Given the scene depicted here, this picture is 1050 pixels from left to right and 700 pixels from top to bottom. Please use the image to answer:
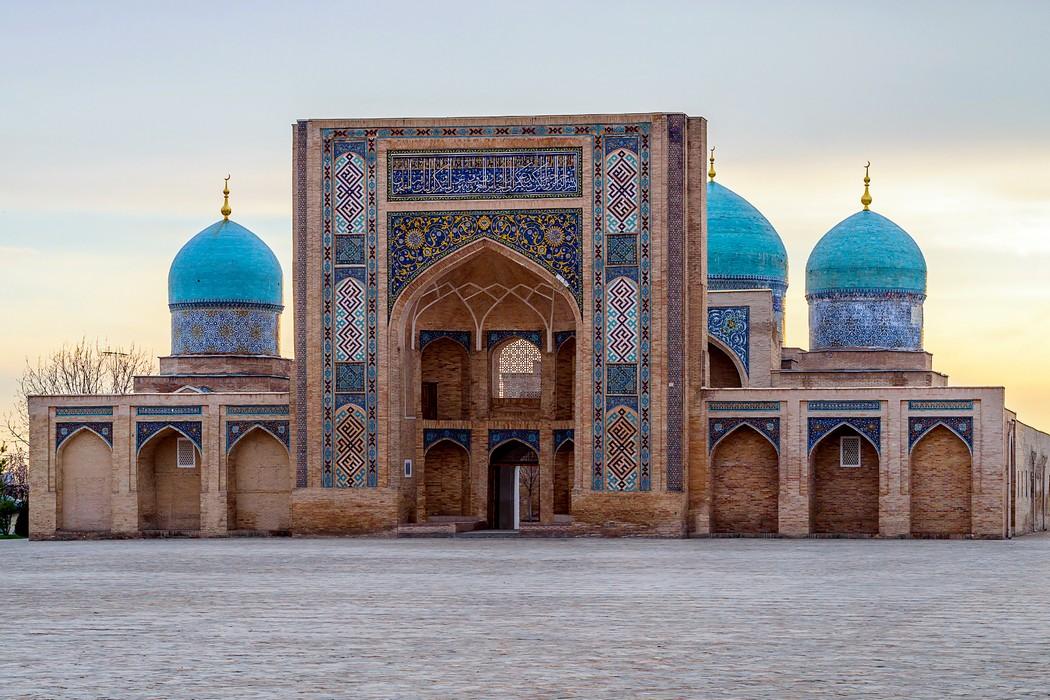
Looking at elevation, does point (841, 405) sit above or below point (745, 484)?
above

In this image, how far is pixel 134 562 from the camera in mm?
15461

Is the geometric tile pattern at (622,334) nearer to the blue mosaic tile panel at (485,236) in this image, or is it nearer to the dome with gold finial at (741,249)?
the blue mosaic tile panel at (485,236)

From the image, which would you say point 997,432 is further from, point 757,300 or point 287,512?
point 287,512

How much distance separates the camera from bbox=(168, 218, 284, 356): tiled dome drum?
28562 millimetres

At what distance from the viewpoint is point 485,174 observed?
2086 cm

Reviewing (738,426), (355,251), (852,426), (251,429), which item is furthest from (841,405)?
(251,429)

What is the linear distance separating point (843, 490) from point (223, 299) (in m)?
12.0

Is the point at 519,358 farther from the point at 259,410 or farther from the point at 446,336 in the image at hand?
the point at 259,410

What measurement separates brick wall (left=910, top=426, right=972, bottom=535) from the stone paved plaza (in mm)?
4679

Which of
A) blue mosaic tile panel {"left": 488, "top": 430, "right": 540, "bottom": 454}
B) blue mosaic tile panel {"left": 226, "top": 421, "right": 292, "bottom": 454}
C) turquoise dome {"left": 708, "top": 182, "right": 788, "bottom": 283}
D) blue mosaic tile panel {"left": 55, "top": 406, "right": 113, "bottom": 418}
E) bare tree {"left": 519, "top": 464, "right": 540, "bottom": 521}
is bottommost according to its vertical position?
bare tree {"left": 519, "top": 464, "right": 540, "bottom": 521}

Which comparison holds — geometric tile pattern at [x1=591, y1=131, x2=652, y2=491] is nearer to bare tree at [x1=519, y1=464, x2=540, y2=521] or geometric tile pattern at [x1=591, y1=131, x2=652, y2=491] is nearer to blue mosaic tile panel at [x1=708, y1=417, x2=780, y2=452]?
blue mosaic tile panel at [x1=708, y1=417, x2=780, y2=452]

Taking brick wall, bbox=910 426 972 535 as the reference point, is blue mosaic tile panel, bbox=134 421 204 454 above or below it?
above

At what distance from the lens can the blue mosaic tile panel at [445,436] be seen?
22.8 m

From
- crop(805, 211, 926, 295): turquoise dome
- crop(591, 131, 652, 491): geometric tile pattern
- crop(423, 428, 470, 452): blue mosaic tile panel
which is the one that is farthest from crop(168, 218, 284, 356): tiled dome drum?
crop(591, 131, 652, 491): geometric tile pattern
